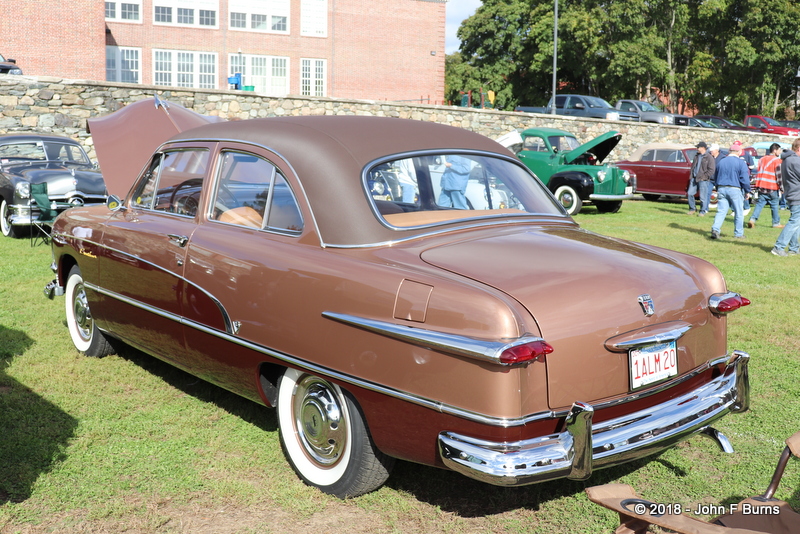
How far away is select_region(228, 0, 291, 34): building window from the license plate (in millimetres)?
39761

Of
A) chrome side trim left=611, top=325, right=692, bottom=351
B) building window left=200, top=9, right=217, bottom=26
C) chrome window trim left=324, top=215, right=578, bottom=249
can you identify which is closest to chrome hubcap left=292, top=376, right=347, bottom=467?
chrome window trim left=324, top=215, right=578, bottom=249

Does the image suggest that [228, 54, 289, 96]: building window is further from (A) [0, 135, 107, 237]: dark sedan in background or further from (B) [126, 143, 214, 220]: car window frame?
(B) [126, 143, 214, 220]: car window frame

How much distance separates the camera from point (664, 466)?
13.1 feet

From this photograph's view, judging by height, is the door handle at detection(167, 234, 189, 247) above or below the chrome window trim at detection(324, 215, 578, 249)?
below

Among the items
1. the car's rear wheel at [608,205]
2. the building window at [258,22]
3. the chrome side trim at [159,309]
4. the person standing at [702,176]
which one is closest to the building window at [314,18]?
the building window at [258,22]

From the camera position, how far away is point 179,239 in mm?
4340

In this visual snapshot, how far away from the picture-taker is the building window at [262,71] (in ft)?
131

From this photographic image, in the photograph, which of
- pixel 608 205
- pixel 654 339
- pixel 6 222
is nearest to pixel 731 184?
pixel 608 205

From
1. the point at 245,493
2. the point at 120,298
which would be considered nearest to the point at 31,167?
the point at 120,298

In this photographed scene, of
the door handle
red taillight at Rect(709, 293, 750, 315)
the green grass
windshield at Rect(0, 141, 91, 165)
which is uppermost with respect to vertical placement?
windshield at Rect(0, 141, 91, 165)

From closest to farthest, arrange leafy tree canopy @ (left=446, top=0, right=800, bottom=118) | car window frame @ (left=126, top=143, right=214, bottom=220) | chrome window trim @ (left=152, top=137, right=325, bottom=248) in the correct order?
chrome window trim @ (left=152, top=137, right=325, bottom=248), car window frame @ (left=126, top=143, right=214, bottom=220), leafy tree canopy @ (left=446, top=0, right=800, bottom=118)

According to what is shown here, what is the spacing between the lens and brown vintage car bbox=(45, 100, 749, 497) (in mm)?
2934

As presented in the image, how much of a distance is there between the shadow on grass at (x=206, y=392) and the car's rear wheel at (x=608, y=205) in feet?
47.7

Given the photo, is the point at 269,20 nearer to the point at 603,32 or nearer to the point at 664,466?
the point at 603,32
